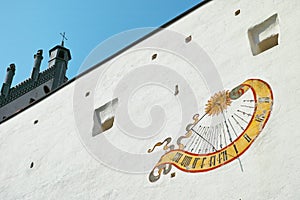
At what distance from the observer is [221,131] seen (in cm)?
523

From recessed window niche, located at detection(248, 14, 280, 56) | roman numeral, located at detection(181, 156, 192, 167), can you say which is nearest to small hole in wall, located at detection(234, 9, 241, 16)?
recessed window niche, located at detection(248, 14, 280, 56)

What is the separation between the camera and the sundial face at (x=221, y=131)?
5004mm

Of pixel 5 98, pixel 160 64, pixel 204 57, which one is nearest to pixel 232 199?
pixel 204 57

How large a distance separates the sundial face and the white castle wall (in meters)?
0.08

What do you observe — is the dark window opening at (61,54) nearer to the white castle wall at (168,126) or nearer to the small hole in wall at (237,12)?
the white castle wall at (168,126)

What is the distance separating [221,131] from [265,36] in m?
1.11

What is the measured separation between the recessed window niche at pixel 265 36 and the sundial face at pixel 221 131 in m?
0.47

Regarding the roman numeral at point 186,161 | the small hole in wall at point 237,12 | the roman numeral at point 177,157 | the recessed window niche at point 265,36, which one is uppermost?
the small hole in wall at point 237,12

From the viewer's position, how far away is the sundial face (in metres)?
5.00

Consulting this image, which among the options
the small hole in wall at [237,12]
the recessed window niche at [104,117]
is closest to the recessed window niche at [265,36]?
the small hole in wall at [237,12]

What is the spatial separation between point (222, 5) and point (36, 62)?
1237cm

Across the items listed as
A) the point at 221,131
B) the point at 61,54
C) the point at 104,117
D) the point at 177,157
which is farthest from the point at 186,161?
the point at 61,54

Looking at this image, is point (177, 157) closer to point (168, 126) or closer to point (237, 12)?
point (168, 126)

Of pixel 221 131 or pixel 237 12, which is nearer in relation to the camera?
pixel 221 131
